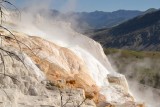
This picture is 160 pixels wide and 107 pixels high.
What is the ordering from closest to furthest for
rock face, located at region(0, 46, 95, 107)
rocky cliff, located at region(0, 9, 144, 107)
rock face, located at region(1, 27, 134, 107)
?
rock face, located at region(0, 46, 95, 107)
rocky cliff, located at region(0, 9, 144, 107)
rock face, located at region(1, 27, 134, 107)

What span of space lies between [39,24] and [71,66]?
791 cm

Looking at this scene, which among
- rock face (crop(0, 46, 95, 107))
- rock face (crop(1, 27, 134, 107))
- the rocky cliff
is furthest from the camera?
rock face (crop(1, 27, 134, 107))

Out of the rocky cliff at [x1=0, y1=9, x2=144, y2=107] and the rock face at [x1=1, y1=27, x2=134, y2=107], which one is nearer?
the rocky cliff at [x1=0, y1=9, x2=144, y2=107]

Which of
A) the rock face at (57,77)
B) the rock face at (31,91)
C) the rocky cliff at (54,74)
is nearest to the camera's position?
the rock face at (31,91)

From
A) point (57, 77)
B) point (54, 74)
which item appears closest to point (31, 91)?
point (57, 77)

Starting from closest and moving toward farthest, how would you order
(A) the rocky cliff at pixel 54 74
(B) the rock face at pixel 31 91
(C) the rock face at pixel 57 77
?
(B) the rock face at pixel 31 91, (A) the rocky cliff at pixel 54 74, (C) the rock face at pixel 57 77

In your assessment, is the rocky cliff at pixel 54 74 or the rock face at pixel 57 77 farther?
the rock face at pixel 57 77

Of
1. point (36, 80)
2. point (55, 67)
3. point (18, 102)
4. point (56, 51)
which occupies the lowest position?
point (18, 102)

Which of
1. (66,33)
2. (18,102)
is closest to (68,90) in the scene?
(18,102)

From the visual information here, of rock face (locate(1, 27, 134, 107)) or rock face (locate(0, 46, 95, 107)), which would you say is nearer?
rock face (locate(0, 46, 95, 107))

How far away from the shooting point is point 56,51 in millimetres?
21875

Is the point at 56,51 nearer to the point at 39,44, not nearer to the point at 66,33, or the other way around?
the point at 39,44

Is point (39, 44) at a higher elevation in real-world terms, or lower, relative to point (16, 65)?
higher

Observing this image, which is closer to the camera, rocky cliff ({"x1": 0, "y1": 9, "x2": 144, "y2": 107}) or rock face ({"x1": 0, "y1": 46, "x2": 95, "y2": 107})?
rock face ({"x1": 0, "y1": 46, "x2": 95, "y2": 107})
